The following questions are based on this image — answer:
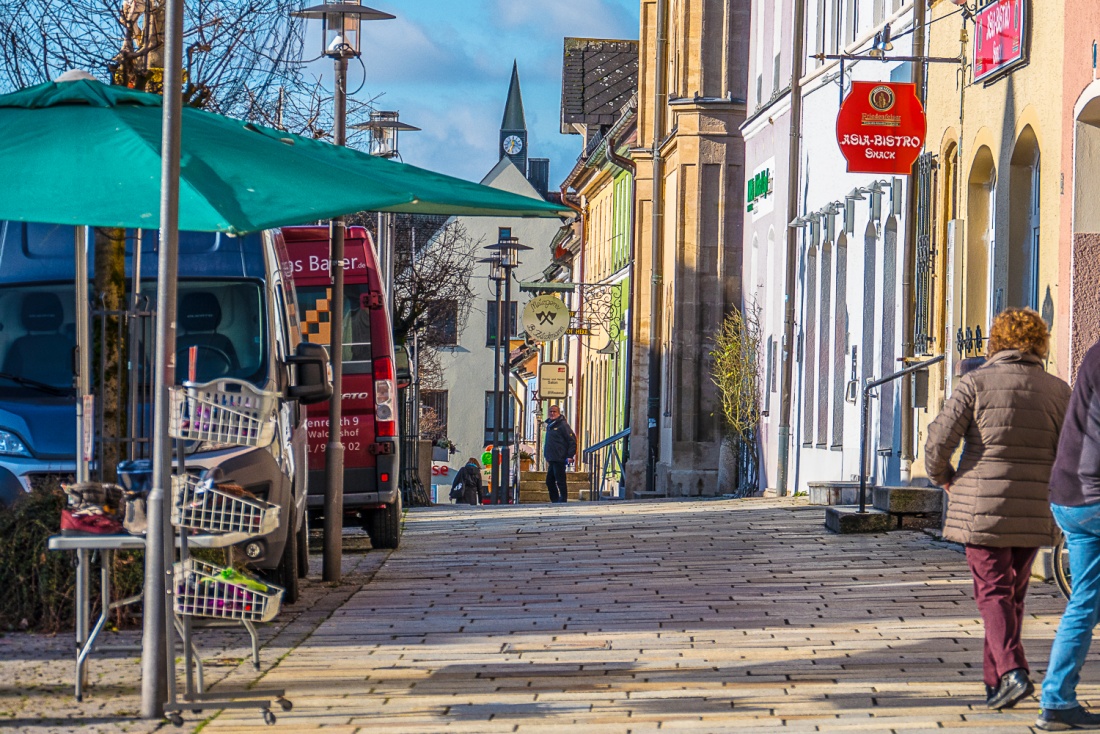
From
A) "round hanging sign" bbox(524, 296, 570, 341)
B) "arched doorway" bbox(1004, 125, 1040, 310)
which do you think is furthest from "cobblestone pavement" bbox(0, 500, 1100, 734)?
"round hanging sign" bbox(524, 296, 570, 341)

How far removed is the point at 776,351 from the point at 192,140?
2181 cm

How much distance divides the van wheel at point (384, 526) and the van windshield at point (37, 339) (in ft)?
17.2

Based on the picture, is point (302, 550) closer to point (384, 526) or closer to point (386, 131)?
point (384, 526)

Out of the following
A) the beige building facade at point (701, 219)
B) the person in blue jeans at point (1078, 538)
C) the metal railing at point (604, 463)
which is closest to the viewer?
the person in blue jeans at point (1078, 538)

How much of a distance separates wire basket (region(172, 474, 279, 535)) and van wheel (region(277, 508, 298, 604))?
4.16 meters

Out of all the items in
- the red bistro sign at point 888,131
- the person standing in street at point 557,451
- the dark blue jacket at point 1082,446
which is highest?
the red bistro sign at point 888,131

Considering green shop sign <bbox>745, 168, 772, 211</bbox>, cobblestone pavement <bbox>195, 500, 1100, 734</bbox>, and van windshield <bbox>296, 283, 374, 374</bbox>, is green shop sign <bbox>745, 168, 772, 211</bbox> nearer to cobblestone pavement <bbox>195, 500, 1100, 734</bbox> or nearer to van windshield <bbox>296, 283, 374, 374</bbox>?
van windshield <bbox>296, 283, 374, 374</bbox>

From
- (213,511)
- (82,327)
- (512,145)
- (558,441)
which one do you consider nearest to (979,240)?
(82,327)

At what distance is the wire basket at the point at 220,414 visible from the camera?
287 inches

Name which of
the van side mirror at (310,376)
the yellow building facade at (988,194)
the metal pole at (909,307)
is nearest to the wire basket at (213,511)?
the van side mirror at (310,376)

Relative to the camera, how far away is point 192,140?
28.0ft

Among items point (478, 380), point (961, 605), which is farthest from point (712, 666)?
point (478, 380)

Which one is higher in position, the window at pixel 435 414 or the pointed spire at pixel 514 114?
the pointed spire at pixel 514 114

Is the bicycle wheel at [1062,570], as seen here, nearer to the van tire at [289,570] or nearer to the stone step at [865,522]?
the van tire at [289,570]
